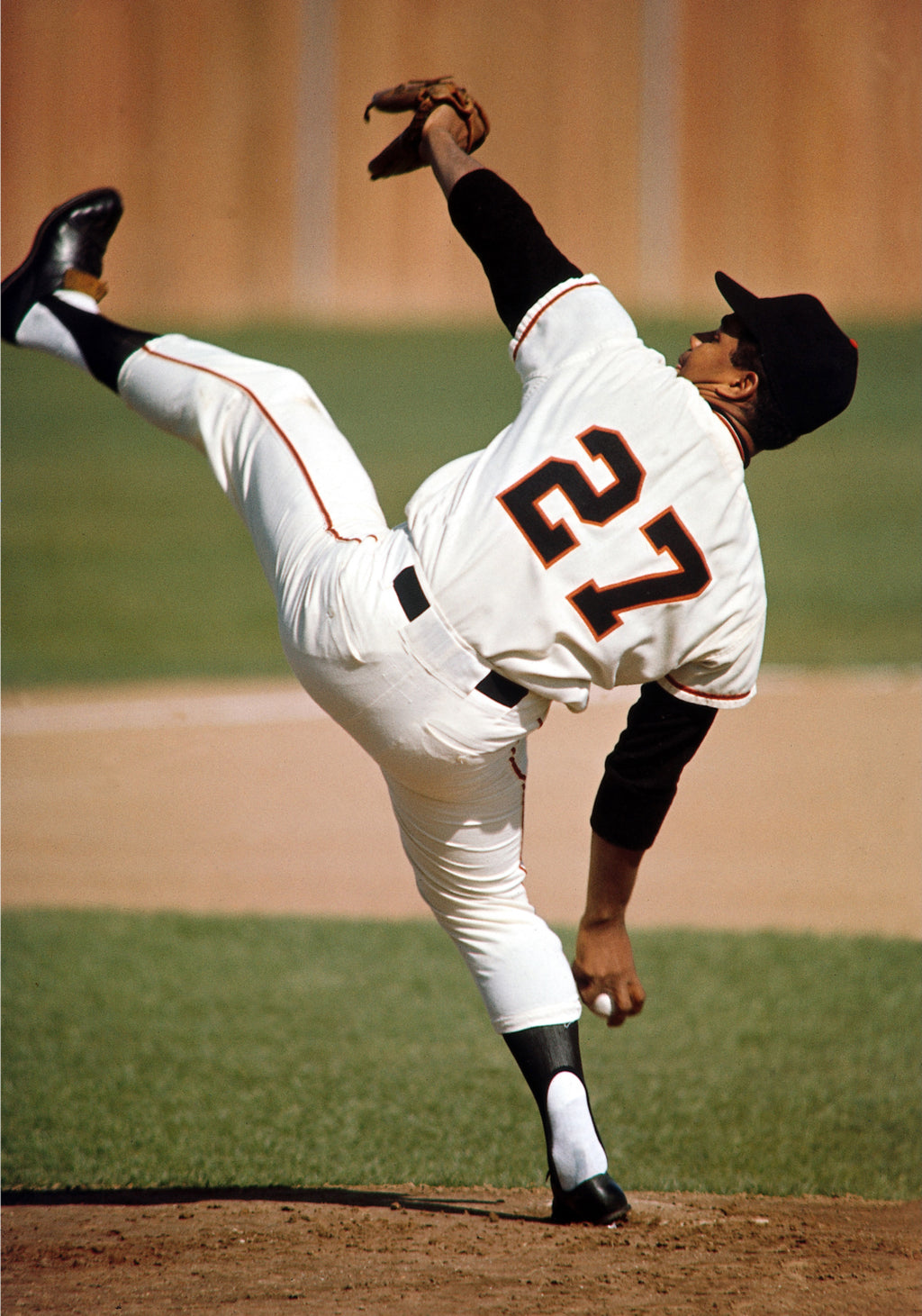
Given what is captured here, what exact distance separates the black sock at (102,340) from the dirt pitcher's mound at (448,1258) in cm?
131

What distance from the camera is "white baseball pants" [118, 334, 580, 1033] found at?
1752 mm

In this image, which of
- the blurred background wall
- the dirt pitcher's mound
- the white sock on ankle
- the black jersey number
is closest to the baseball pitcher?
the black jersey number

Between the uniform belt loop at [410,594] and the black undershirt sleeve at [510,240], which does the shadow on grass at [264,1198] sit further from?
the black undershirt sleeve at [510,240]

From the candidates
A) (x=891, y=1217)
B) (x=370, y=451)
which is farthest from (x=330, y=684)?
(x=370, y=451)

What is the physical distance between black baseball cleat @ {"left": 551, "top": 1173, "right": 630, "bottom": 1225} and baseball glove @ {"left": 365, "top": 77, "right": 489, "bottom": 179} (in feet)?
4.87

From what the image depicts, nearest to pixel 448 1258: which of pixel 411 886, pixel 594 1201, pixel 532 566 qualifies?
pixel 594 1201

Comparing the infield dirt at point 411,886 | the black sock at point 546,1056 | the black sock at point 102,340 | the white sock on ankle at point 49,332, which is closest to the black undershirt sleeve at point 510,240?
the black sock at point 102,340

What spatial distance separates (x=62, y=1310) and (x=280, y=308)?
34.7 ft

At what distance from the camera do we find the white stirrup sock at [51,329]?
2.35 metres

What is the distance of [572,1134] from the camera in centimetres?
187

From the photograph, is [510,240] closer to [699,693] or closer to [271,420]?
[271,420]

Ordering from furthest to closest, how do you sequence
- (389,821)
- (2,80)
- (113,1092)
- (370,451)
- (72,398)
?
(72,398) < (370,451) < (2,80) < (389,821) < (113,1092)

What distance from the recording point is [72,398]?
13.0m

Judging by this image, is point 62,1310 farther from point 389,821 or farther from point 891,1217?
point 389,821
